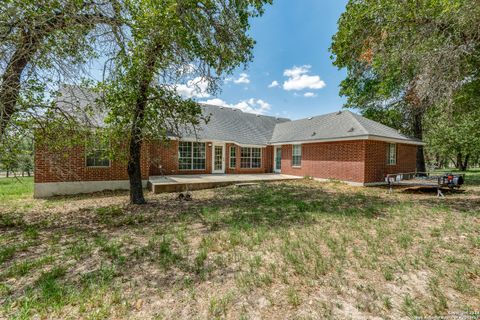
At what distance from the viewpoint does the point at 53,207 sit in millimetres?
7859

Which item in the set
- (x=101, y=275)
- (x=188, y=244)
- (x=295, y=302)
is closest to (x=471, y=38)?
(x=295, y=302)

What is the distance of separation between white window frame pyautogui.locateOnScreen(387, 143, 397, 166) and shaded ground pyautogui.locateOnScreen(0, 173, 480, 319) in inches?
283

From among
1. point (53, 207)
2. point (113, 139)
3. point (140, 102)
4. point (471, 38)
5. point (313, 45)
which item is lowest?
point (53, 207)

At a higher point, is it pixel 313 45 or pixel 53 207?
pixel 313 45

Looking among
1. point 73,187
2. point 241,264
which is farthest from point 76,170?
point 241,264

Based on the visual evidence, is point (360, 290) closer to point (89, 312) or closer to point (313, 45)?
point (89, 312)

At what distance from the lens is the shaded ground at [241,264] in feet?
8.54

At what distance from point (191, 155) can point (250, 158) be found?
4.71 metres

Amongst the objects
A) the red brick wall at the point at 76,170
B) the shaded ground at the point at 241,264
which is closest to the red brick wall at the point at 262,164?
the red brick wall at the point at 76,170

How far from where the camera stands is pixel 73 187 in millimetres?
10375

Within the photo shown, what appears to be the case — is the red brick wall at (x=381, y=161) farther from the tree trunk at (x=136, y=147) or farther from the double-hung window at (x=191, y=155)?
the tree trunk at (x=136, y=147)

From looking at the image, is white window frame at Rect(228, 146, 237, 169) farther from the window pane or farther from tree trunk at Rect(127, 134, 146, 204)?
tree trunk at Rect(127, 134, 146, 204)

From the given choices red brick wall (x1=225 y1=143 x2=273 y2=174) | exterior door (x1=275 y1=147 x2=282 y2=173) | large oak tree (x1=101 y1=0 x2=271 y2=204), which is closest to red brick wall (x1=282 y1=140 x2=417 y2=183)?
exterior door (x1=275 y1=147 x2=282 y2=173)

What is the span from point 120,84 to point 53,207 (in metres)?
5.07
